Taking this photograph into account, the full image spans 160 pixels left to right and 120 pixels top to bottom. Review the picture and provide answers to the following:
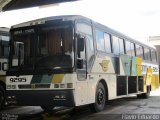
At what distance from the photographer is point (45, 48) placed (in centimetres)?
946

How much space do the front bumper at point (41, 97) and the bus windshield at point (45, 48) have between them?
2.38 feet

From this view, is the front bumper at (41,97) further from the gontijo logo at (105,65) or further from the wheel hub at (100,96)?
the gontijo logo at (105,65)

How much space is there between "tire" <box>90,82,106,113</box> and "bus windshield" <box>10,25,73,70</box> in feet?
7.39

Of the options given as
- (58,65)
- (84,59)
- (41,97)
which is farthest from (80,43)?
(41,97)

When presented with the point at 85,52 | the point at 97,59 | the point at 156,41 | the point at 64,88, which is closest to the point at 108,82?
the point at 97,59

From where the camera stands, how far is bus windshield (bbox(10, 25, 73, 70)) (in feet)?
30.0

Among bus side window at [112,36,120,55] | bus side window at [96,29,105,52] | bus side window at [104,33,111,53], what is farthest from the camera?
bus side window at [112,36,120,55]

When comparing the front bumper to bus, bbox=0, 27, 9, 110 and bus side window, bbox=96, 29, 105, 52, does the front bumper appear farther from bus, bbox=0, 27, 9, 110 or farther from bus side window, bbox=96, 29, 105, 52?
bus side window, bbox=96, 29, 105, 52

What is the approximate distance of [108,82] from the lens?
11.7 meters

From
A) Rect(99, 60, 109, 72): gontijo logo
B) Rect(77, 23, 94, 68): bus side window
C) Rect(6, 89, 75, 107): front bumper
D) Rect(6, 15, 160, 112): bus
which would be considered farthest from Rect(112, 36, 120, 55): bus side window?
Rect(6, 89, 75, 107): front bumper

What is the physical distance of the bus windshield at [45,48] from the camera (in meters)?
9.13

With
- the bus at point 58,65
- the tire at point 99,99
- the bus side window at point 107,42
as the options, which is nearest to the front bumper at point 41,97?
the bus at point 58,65

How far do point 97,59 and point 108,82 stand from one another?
4.08 feet

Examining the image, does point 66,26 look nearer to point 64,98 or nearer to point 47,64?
point 47,64
